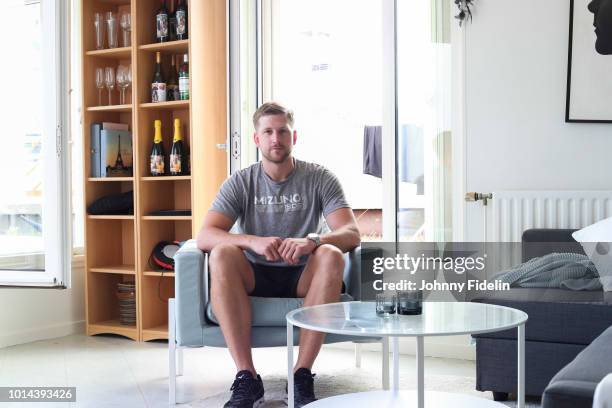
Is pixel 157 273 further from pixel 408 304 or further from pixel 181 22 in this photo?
pixel 408 304

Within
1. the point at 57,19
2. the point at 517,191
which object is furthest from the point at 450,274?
the point at 57,19

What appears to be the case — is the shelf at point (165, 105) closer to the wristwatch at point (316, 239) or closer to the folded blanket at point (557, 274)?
the wristwatch at point (316, 239)

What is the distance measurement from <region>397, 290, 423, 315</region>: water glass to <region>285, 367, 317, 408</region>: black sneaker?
0.62 m

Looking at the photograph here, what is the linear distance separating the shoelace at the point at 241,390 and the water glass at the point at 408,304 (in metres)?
0.70

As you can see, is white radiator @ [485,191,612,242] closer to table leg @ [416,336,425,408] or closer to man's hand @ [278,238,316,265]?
man's hand @ [278,238,316,265]

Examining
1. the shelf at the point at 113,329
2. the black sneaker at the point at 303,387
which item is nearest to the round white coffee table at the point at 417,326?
the black sneaker at the point at 303,387

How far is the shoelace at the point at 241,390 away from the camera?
8.93 feet

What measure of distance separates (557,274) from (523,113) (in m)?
0.92

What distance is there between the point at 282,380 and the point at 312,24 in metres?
4.26

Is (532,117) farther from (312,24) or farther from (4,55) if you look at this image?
(312,24)

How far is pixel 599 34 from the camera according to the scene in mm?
3426

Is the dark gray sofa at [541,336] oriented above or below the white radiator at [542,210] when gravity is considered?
below

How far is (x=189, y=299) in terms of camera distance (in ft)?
9.55

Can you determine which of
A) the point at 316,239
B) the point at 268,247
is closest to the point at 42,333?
the point at 268,247
